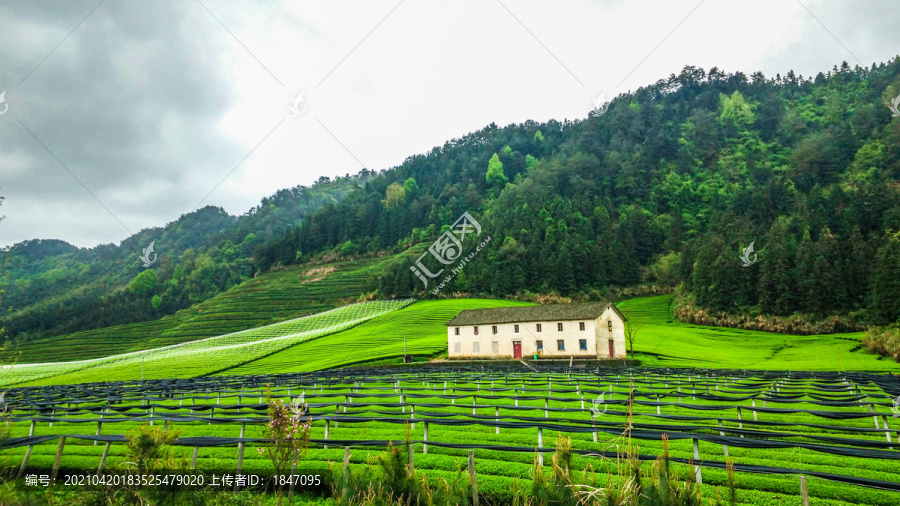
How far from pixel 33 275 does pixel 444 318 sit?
19404 centimetres

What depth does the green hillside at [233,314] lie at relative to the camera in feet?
280

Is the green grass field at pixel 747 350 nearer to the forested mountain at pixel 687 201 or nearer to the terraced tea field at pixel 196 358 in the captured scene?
the forested mountain at pixel 687 201

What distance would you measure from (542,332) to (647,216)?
88.7 metres

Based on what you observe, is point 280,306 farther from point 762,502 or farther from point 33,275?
point 33,275

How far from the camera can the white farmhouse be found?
46281 millimetres

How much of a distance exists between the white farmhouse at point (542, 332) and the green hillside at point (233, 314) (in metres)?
51.5

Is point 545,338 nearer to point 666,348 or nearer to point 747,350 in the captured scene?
point 666,348

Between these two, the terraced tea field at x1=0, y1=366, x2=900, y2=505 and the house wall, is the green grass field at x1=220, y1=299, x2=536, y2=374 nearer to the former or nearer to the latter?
the house wall

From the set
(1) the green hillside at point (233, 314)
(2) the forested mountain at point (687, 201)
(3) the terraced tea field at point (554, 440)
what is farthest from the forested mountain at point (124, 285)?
(3) the terraced tea field at point (554, 440)

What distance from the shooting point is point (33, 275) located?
7416 inches

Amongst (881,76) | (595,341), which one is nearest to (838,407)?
(595,341)

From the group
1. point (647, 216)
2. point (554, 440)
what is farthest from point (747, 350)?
point (647, 216)

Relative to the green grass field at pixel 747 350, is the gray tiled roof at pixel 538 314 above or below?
above

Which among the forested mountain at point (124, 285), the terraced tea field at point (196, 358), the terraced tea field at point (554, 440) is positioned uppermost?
the forested mountain at point (124, 285)
